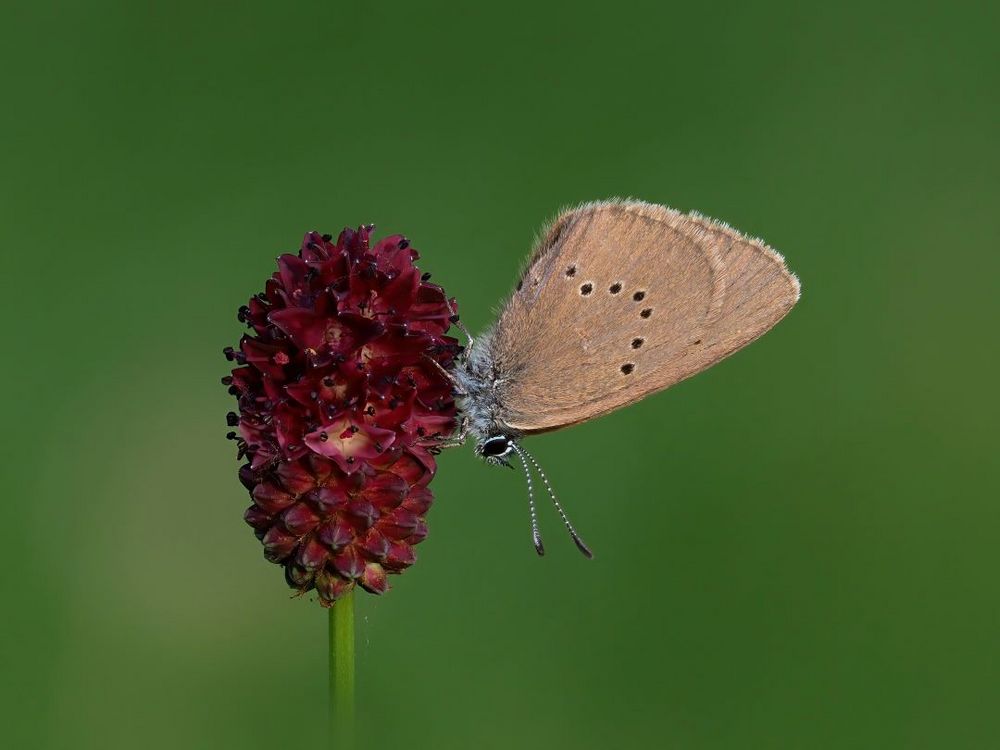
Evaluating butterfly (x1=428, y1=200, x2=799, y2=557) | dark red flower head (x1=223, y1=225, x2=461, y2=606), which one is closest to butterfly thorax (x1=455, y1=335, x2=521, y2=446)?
butterfly (x1=428, y1=200, x2=799, y2=557)

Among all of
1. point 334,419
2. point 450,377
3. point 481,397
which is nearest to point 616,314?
point 481,397

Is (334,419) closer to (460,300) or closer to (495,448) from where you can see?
(495,448)

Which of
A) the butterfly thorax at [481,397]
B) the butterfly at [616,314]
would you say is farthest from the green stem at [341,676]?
the butterfly at [616,314]

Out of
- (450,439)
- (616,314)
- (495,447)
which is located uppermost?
(616,314)

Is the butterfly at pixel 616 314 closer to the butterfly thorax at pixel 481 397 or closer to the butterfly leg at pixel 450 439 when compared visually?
the butterfly thorax at pixel 481 397

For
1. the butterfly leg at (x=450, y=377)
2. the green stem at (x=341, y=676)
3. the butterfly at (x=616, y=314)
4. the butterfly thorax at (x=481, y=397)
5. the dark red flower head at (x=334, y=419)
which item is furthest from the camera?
the butterfly at (x=616, y=314)

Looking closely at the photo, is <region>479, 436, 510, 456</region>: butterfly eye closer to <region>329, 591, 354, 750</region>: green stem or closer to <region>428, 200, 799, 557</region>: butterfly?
<region>428, 200, 799, 557</region>: butterfly
